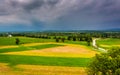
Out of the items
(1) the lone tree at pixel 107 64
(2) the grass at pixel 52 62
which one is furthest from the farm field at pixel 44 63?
(1) the lone tree at pixel 107 64

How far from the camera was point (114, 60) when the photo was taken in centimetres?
3572

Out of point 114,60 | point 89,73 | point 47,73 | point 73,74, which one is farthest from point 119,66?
point 47,73

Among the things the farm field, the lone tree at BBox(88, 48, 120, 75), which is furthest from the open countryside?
the lone tree at BBox(88, 48, 120, 75)

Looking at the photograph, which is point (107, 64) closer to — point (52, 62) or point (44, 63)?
point (44, 63)

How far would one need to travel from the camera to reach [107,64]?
36.1m

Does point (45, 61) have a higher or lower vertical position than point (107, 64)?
lower

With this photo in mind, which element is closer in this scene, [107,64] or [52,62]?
[107,64]

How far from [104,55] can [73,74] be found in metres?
13.3

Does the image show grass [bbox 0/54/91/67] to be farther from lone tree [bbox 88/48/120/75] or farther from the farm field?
lone tree [bbox 88/48/120/75]

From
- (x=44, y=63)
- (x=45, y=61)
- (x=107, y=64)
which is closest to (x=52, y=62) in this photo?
(x=44, y=63)

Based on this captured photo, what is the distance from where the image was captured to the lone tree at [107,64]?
35750mm

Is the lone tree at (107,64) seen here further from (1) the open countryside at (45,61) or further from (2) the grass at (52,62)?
(2) the grass at (52,62)

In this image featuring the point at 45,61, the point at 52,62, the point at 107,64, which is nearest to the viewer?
the point at 107,64

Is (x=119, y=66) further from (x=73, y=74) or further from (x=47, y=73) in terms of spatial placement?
(x=47, y=73)
